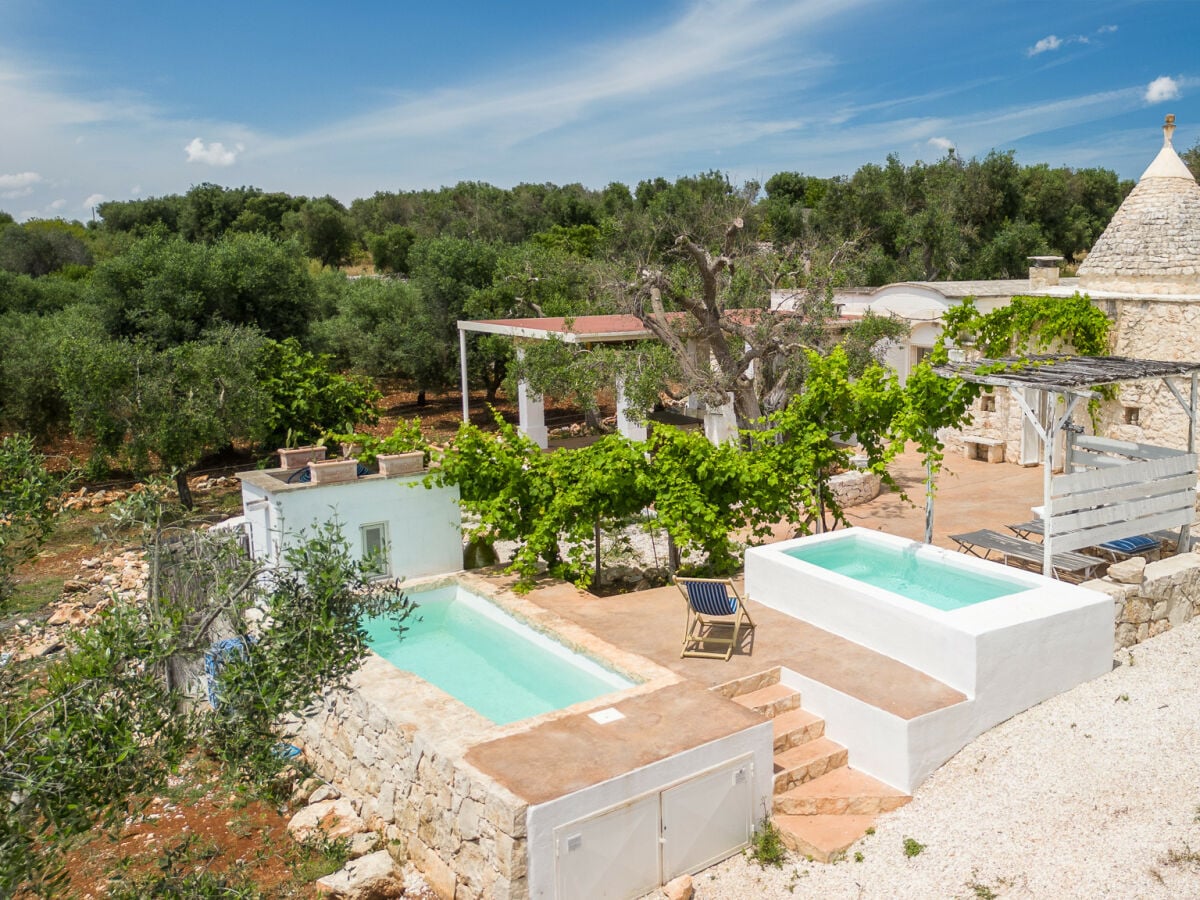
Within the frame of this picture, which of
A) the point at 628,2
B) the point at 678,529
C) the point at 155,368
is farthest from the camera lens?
the point at 628,2

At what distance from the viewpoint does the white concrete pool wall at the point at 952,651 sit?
8078 millimetres

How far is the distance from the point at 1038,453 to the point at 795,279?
20.3 feet

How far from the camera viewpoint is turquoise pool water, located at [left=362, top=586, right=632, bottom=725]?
9.38m

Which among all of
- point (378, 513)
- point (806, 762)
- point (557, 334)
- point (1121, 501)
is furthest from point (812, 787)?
point (557, 334)

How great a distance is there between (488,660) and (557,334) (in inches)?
481

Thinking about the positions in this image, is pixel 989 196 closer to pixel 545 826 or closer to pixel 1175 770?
pixel 1175 770

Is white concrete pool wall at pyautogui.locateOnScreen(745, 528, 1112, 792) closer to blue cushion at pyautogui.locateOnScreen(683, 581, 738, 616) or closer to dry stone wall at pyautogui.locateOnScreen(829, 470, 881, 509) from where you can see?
blue cushion at pyautogui.locateOnScreen(683, 581, 738, 616)

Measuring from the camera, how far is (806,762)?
808 centimetres

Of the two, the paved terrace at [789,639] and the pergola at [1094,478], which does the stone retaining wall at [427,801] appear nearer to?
the paved terrace at [789,639]

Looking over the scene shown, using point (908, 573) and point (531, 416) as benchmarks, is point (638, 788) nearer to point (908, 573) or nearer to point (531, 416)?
point (908, 573)

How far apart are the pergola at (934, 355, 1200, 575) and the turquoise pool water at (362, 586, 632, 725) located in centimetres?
575

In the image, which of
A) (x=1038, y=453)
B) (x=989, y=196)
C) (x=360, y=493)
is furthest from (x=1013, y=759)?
(x=989, y=196)

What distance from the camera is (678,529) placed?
38.4ft

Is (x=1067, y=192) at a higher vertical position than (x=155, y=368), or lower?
higher
